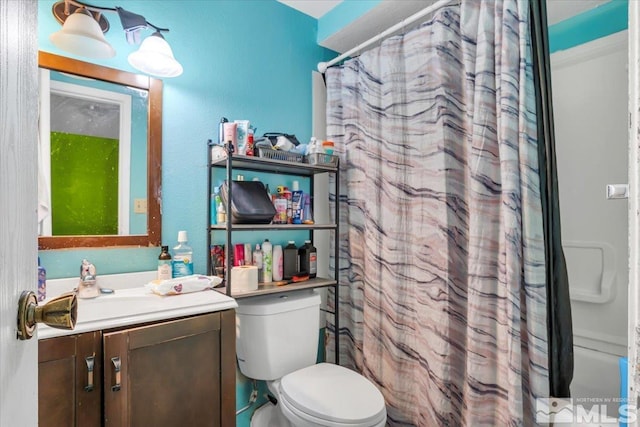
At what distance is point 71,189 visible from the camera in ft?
4.46

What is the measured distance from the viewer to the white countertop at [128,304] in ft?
3.35

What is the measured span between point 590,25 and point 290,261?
195 centimetres

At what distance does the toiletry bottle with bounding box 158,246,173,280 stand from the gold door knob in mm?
1010

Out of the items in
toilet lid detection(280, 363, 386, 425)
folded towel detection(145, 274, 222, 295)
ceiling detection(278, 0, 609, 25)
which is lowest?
toilet lid detection(280, 363, 386, 425)

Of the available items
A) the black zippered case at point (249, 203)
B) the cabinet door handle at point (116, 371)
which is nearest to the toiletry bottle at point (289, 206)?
the black zippered case at point (249, 203)

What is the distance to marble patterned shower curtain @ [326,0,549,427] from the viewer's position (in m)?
1.24

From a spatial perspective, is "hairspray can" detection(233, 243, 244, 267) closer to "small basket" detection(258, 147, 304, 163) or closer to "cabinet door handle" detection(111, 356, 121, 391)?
"small basket" detection(258, 147, 304, 163)

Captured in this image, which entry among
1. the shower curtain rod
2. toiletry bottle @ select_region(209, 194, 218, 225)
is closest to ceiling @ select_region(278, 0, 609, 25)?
the shower curtain rod

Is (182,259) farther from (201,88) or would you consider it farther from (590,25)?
(590,25)

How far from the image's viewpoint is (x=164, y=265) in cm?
147

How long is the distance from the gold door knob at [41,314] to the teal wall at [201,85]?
105 cm

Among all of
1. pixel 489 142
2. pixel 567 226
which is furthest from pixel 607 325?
pixel 489 142

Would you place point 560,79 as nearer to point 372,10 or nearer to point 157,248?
point 372,10

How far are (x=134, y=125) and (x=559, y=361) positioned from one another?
76.8 inches
